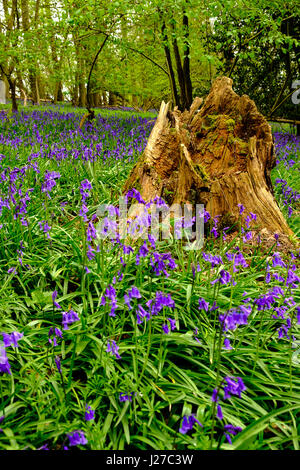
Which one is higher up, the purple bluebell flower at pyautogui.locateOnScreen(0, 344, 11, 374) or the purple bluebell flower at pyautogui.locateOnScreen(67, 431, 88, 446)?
the purple bluebell flower at pyautogui.locateOnScreen(0, 344, 11, 374)

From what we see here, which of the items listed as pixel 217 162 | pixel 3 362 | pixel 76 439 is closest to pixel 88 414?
pixel 76 439

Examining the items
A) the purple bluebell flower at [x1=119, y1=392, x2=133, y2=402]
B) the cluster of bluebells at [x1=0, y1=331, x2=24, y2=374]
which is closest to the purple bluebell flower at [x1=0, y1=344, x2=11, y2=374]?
the cluster of bluebells at [x1=0, y1=331, x2=24, y2=374]

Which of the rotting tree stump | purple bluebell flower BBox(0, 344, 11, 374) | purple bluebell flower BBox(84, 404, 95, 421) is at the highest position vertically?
the rotting tree stump

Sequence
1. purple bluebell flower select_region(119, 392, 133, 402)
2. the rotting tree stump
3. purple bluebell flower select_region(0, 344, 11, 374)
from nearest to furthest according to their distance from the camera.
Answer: purple bluebell flower select_region(0, 344, 11, 374) → purple bluebell flower select_region(119, 392, 133, 402) → the rotting tree stump

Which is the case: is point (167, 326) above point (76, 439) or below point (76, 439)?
above

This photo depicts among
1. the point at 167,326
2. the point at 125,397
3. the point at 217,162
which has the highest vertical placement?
the point at 217,162

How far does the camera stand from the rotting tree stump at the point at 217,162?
3633mm

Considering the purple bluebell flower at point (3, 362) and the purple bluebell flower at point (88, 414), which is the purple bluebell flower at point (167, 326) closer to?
the purple bluebell flower at point (88, 414)

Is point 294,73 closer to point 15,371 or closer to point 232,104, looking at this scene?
point 232,104

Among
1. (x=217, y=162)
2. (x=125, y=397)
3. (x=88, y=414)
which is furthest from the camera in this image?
(x=217, y=162)

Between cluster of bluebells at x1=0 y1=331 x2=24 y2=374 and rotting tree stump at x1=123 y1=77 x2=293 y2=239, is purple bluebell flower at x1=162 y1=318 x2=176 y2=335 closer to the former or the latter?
cluster of bluebells at x1=0 y1=331 x2=24 y2=374

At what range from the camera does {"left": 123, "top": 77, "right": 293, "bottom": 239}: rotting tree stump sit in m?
3.63

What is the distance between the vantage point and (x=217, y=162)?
3.94 meters

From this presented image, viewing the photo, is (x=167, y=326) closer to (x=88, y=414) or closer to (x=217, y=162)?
(x=88, y=414)
